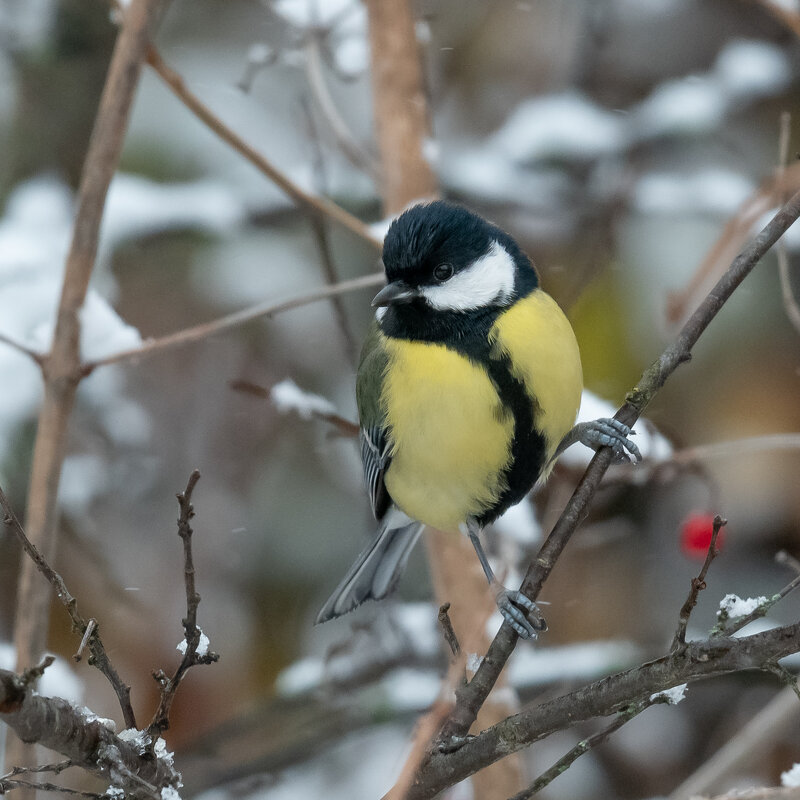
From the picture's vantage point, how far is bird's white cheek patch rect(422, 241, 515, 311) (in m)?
1.82

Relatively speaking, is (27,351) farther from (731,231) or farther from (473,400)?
(731,231)

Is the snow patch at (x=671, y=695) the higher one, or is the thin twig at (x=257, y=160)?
the thin twig at (x=257, y=160)

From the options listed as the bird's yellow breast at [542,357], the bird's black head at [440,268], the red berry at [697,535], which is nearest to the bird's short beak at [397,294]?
the bird's black head at [440,268]

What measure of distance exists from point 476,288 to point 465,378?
0.66 ft

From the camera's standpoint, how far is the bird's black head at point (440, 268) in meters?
1.81

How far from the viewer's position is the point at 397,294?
1.81 meters

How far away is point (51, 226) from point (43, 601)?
1.67 m

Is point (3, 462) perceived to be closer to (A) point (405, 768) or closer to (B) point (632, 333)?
(B) point (632, 333)

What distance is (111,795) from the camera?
1.03 metres

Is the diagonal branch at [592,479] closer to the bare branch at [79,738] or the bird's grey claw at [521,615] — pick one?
the bird's grey claw at [521,615]

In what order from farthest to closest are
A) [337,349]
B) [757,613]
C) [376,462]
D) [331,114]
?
[337,349], [331,114], [376,462], [757,613]

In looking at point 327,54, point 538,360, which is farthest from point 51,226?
point 538,360

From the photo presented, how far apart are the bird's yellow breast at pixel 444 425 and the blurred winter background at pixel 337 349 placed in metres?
0.62

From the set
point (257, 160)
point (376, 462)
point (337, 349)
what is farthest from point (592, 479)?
point (337, 349)
